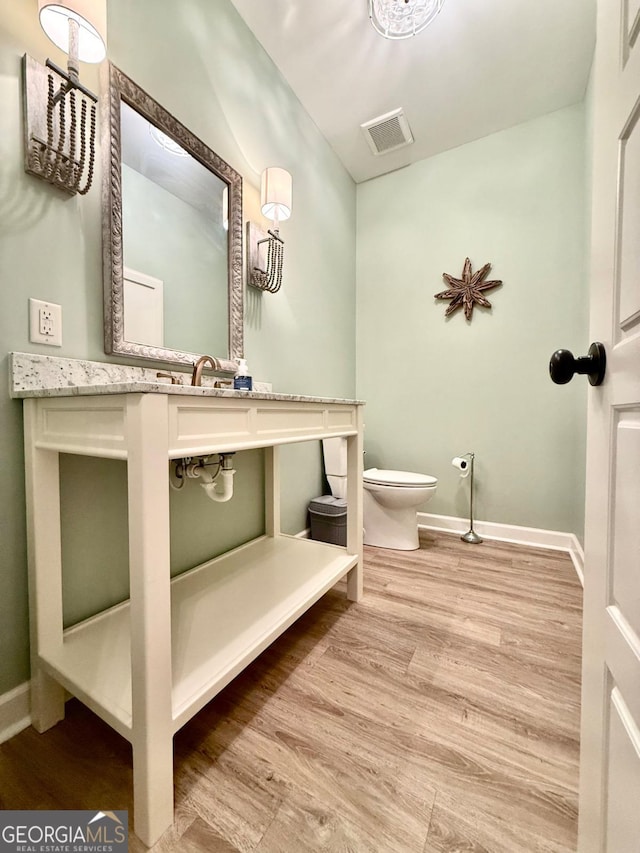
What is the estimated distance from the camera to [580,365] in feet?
1.65

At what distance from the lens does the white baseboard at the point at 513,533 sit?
1.96 metres

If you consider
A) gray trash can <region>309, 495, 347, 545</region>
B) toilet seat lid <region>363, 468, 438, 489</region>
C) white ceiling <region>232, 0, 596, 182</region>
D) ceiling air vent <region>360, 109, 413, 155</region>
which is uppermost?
white ceiling <region>232, 0, 596, 182</region>

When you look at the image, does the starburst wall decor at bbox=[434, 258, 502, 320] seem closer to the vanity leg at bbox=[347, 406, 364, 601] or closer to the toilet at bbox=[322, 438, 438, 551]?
the toilet at bbox=[322, 438, 438, 551]

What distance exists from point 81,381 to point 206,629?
0.80m

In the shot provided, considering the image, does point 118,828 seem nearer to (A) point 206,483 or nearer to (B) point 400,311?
(A) point 206,483

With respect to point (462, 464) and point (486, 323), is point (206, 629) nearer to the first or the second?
point (462, 464)

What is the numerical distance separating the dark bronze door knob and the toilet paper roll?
1.76 meters

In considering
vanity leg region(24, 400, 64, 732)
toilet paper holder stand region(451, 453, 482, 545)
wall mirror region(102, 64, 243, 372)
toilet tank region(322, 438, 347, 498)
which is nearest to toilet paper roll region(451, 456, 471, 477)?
toilet paper holder stand region(451, 453, 482, 545)

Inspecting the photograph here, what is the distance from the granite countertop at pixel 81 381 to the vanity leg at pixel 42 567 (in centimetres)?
6

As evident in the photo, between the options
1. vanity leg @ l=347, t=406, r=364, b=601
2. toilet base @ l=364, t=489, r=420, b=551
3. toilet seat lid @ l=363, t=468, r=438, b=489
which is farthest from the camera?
toilet base @ l=364, t=489, r=420, b=551

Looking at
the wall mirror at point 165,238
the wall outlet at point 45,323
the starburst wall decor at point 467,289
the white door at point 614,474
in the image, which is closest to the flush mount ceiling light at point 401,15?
the wall mirror at point 165,238

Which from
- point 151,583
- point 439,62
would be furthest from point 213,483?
point 439,62

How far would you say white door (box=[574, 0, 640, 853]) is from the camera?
37 centimetres

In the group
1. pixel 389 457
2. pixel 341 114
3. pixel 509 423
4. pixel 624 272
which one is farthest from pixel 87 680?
pixel 341 114
